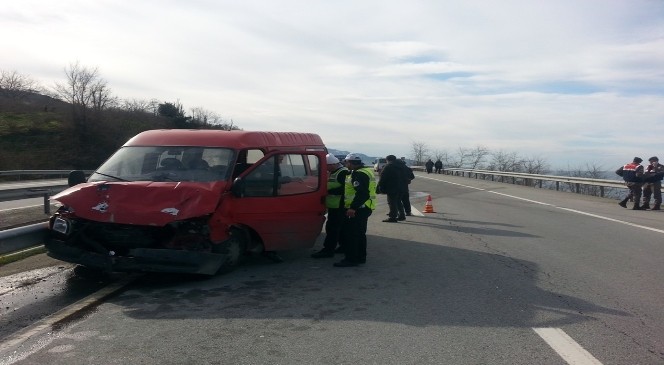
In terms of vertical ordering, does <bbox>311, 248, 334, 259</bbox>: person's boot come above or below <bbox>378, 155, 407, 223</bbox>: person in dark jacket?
below

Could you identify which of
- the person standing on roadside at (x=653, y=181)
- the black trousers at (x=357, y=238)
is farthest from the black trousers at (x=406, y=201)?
the person standing on roadside at (x=653, y=181)

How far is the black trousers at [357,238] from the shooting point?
9320 mm

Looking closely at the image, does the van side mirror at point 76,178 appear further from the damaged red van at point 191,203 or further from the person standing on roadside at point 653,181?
the person standing on roadside at point 653,181

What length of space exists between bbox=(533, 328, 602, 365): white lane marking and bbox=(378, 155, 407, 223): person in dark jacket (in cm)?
907

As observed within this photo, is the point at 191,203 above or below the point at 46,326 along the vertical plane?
above

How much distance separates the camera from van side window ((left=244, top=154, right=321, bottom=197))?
8.62m

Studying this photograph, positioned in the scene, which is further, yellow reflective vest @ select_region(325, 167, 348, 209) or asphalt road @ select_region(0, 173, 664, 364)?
yellow reflective vest @ select_region(325, 167, 348, 209)

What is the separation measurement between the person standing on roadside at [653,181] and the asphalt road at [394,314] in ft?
31.9

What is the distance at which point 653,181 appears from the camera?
1975cm

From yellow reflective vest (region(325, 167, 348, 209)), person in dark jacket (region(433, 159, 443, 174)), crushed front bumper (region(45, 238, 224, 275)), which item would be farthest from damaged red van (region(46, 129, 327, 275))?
person in dark jacket (region(433, 159, 443, 174))

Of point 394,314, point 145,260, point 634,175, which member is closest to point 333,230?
point 145,260

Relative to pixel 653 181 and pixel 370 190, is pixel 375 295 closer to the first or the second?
pixel 370 190

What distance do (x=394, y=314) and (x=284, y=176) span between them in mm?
3244

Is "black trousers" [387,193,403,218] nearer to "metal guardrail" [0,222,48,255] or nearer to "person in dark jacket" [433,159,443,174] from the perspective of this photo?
"metal guardrail" [0,222,48,255]
